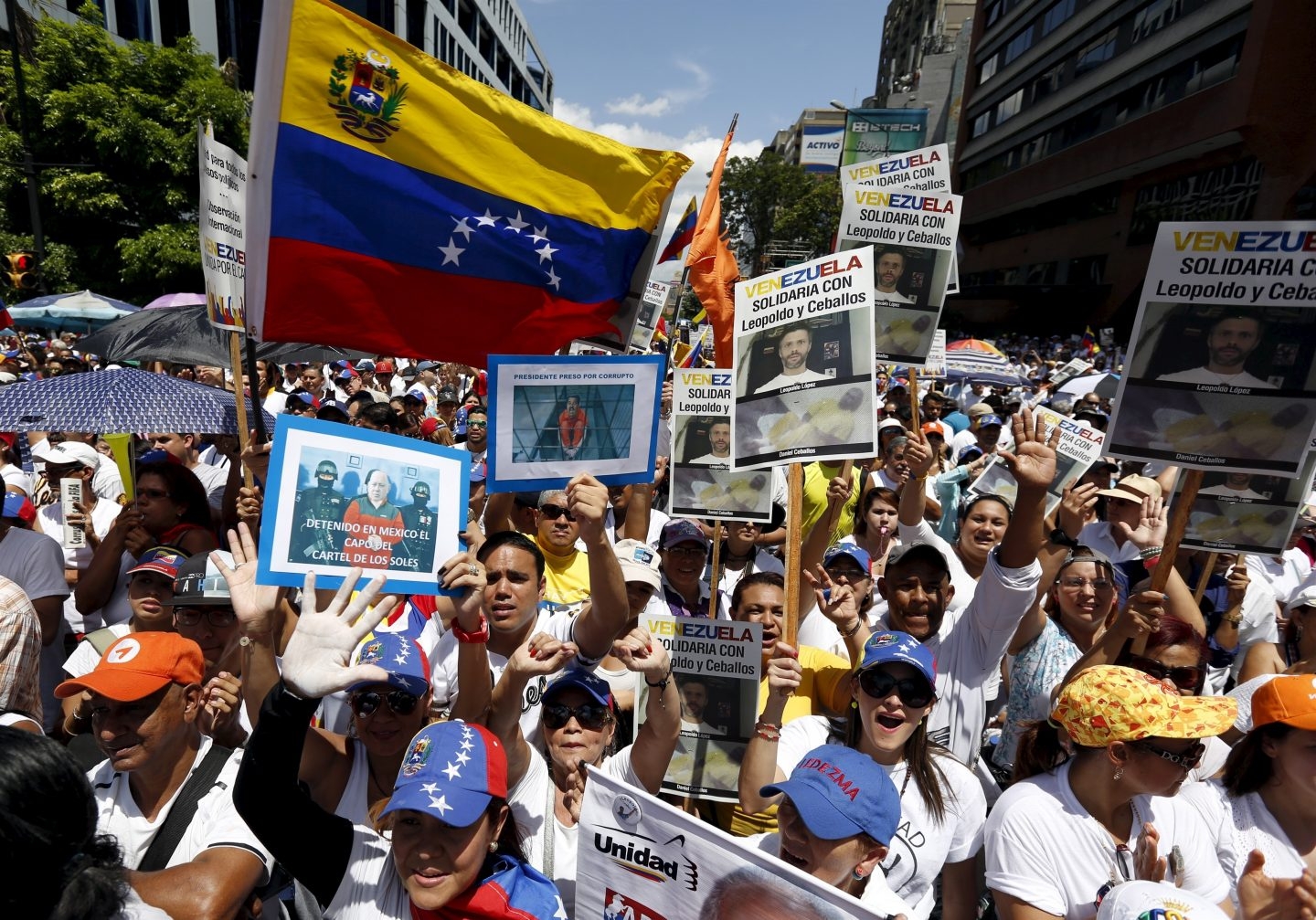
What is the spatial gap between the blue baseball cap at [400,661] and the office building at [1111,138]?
107 feet

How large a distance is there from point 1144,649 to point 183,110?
2409cm

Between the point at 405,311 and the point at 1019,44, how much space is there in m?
53.9

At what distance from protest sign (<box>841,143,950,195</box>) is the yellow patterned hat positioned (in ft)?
13.4

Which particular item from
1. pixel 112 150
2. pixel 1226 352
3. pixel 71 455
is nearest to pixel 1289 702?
pixel 1226 352

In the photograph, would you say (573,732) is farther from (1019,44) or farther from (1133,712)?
(1019,44)

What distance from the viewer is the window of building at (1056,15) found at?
1606 inches

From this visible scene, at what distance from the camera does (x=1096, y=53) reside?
38.7 metres

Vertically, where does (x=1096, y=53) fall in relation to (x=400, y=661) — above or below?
above

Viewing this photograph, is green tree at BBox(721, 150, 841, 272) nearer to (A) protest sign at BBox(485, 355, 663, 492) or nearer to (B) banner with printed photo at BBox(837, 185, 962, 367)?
(B) banner with printed photo at BBox(837, 185, 962, 367)

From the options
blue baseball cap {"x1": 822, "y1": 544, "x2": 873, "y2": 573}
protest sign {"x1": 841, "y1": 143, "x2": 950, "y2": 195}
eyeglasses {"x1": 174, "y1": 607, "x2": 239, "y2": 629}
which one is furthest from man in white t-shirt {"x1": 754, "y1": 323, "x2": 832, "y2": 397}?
protest sign {"x1": 841, "y1": 143, "x2": 950, "y2": 195}

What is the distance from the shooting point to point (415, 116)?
3469mm

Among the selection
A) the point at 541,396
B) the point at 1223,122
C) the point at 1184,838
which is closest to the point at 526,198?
the point at 541,396

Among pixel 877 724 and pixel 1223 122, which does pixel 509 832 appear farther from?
pixel 1223 122

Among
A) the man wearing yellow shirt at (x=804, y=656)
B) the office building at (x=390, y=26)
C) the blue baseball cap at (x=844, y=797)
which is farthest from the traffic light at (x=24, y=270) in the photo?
the blue baseball cap at (x=844, y=797)
